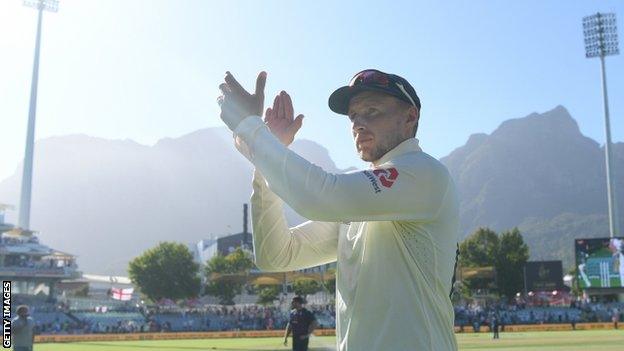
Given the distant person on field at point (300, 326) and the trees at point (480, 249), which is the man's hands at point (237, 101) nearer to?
the distant person on field at point (300, 326)

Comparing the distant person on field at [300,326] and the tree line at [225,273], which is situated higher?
the tree line at [225,273]

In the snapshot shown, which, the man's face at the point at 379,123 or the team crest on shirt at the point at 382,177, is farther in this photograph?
the man's face at the point at 379,123

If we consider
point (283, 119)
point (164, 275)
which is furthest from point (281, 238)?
point (164, 275)

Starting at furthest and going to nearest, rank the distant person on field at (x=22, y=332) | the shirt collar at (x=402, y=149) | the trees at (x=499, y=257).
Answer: the trees at (x=499, y=257)
the distant person on field at (x=22, y=332)
the shirt collar at (x=402, y=149)

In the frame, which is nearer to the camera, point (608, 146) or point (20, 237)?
point (608, 146)

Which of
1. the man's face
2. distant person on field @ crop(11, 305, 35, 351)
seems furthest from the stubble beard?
distant person on field @ crop(11, 305, 35, 351)

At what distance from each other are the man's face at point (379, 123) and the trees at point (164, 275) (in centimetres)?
8570

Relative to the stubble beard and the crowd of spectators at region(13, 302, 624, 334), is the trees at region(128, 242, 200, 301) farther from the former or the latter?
the stubble beard

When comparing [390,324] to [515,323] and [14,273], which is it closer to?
[515,323]

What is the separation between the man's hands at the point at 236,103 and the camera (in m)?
2.47

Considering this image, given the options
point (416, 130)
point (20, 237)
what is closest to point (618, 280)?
point (416, 130)

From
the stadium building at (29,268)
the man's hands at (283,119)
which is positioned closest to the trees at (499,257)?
the stadium building at (29,268)

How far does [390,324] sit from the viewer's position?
7.69 ft

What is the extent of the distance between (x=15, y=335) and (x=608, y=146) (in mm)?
63341
